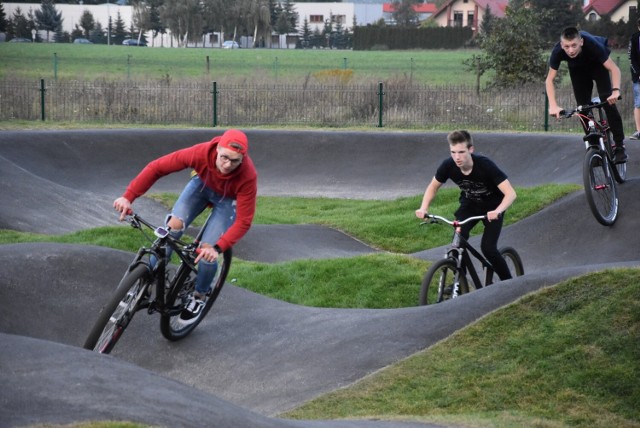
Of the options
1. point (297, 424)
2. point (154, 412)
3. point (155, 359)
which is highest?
point (154, 412)

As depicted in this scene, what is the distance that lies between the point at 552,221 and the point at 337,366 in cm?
699

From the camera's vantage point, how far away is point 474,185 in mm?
8602

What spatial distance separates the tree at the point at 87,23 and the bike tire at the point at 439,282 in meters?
93.0

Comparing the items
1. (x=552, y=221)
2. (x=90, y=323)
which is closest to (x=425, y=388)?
(x=90, y=323)

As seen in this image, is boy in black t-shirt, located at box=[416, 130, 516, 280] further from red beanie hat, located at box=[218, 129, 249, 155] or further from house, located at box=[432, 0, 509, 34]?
house, located at box=[432, 0, 509, 34]

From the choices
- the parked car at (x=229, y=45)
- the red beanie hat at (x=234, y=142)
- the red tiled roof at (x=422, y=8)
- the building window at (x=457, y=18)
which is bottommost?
the red beanie hat at (x=234, y=142)

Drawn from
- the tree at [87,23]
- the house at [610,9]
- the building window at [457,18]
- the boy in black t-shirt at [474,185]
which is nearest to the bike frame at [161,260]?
the boy in black t-shirt at [474,185]

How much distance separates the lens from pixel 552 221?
43.7ft

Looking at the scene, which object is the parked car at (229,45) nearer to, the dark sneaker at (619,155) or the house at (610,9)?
→ the house at (610,9)

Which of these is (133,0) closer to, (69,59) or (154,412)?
(69,59)

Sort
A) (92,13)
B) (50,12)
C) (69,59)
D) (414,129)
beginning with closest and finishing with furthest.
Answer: (414,129) < (69,59) < (50,12) < (92,13)

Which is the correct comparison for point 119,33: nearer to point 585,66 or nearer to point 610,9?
point 610,9

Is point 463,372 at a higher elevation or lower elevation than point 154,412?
lower

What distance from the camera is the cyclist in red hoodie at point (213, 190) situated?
6.85 meters
